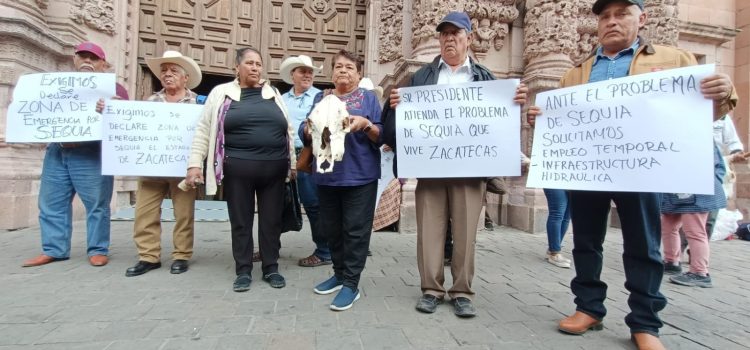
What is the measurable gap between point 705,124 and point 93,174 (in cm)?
498

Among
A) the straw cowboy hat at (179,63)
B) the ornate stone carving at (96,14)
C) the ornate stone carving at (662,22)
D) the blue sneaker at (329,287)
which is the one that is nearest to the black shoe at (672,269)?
the blue sneaker at (329,287)

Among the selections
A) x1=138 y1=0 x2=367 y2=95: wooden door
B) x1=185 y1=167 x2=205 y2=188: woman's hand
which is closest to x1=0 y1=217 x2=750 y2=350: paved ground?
x1=185 y1=167 x2=205 y2=188: woman's hand

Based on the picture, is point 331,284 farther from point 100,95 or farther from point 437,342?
point 100,95

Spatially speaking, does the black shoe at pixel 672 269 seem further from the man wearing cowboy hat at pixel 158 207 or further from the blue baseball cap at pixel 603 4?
the man wearing cowboy hat at pixel 158 207

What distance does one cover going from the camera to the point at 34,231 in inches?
210

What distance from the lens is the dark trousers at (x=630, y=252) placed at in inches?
89.1

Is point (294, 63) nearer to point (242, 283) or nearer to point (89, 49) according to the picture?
point (89, 49)

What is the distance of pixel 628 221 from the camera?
2.34 meters

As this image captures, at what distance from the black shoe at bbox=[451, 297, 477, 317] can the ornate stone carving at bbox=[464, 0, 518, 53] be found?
18.4 feet

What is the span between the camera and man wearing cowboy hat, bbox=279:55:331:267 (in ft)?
13.8

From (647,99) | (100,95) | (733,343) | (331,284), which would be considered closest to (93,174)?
(100,95)

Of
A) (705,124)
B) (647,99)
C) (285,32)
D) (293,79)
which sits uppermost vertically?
(285,32)

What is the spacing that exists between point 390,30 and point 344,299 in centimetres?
608

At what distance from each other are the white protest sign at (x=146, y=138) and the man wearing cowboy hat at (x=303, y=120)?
1100mm
